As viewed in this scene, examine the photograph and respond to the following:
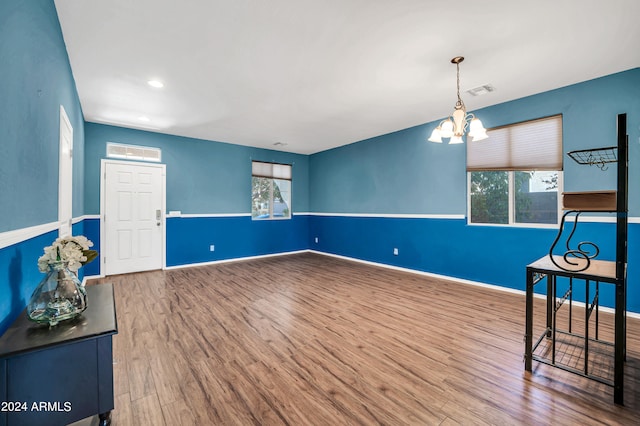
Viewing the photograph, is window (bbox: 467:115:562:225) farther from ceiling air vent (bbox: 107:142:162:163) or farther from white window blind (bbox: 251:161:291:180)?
ceiling air vent (bbox: 107:142:162:163)

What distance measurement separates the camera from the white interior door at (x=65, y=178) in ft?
7.89

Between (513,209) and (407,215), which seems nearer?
(513,209)

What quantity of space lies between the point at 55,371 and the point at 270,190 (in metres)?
5.82

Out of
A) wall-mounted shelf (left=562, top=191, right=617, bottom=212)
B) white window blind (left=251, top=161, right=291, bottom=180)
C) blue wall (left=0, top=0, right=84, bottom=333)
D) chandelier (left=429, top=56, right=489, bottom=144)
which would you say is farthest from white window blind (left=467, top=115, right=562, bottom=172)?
blue wall (left=0, top=0, right=84, bottom=333)

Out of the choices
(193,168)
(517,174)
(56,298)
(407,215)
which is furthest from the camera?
(193,168)

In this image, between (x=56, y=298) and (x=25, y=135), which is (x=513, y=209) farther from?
(x=25, y=135)

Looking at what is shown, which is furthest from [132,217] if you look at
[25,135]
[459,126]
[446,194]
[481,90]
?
[481,90]

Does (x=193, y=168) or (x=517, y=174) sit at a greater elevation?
(x=193, y=168)

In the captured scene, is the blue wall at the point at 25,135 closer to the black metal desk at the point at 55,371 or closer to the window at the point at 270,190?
the black metal desk at the point at 55,371

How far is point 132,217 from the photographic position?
16.4 feet

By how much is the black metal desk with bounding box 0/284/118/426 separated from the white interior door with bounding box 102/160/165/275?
160 inches

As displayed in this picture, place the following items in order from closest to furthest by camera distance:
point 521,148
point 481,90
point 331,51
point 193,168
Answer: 1. point 331,51
2. point 481,90
3. point 521,148
4. point 193,168

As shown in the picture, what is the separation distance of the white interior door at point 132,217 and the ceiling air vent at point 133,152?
0.51ft

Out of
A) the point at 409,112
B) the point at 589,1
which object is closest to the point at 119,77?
the point at 409,112
